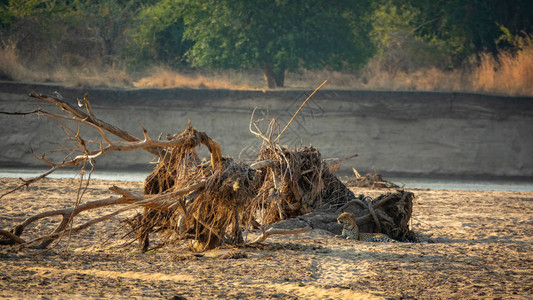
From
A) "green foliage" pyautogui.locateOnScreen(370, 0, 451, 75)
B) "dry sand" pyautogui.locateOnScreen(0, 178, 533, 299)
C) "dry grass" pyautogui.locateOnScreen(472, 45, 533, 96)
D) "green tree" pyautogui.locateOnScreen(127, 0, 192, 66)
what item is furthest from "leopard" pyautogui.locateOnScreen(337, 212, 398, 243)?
"green foliage" pyautogui.locateOnScreen(370, 0, 451, 75)

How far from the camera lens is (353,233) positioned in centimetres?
718

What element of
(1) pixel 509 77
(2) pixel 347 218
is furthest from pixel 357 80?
(2) pixel 347 218

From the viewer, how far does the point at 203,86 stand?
19.2m

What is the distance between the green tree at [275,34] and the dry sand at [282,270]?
13.3 meters

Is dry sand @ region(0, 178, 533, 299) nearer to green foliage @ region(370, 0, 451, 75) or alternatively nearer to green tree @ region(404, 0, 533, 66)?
green tree @ region(404, 0, 533, 66)

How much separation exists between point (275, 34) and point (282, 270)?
16047 millimetres

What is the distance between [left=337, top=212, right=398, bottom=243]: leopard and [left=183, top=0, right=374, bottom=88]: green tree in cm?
1315

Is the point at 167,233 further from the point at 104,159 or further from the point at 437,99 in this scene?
the point at 437,99

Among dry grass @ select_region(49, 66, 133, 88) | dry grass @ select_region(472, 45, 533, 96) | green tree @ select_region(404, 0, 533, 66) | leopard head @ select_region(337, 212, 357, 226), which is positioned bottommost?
leopard head @ select_region(337, 212, 357, 226)

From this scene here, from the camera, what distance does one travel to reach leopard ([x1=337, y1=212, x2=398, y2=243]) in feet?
23.4

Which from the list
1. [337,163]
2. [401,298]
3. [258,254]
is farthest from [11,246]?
[337,163]

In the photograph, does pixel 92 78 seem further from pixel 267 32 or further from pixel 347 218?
pixel 347 218

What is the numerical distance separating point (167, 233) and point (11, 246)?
1434 mm

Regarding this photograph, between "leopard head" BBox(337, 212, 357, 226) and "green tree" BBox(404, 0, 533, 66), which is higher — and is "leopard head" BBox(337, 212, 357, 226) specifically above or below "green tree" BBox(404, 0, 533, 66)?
below
